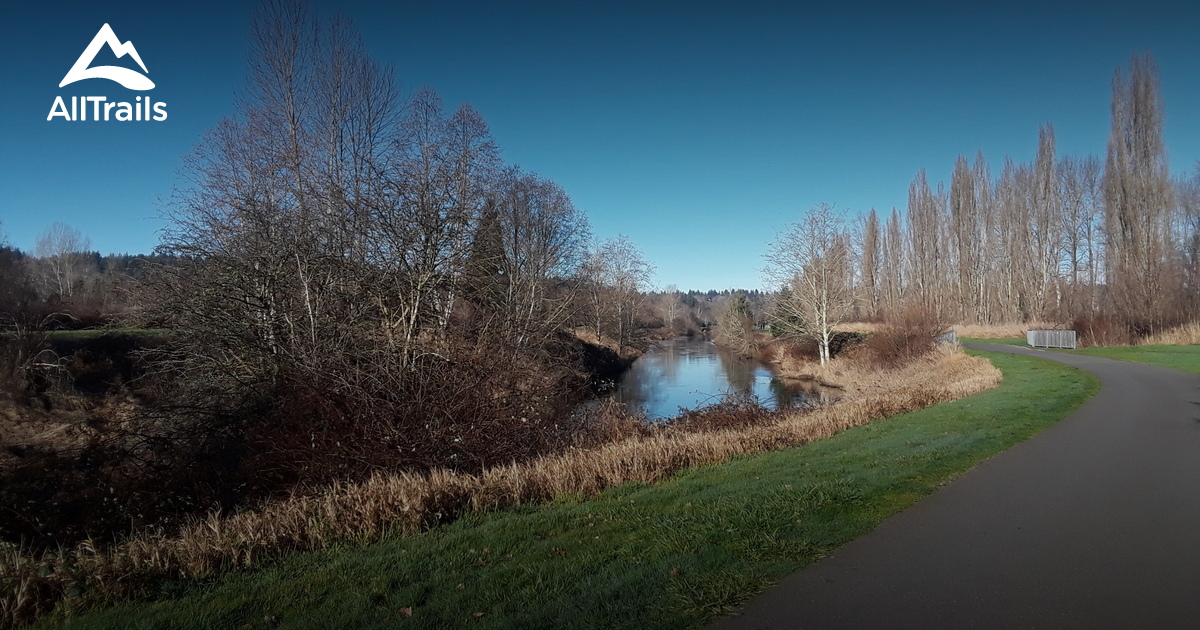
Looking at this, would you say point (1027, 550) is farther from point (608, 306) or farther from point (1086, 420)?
point (608, 306)

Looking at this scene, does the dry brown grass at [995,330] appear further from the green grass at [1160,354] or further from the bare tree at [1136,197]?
the green grass at [1160,354]

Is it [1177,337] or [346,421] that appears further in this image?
[1177,337]

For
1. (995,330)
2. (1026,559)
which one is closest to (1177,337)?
(995,330)

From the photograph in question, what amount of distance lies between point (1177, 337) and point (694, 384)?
82.2 feet

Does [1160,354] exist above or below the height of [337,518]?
below

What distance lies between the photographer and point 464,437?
35.0 feet

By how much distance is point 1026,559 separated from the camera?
494 cm

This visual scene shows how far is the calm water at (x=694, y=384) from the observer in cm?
2389

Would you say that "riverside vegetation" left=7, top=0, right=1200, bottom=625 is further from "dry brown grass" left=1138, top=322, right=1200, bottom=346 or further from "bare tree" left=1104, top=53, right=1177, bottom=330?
"bare tree" left=1104, top=53, right=1177, bottom=330

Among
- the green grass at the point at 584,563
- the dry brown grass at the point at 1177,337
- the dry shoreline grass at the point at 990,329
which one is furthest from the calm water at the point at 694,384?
the dry brown grass at the point at 1177,337

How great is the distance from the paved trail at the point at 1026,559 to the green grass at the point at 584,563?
0.28 metres

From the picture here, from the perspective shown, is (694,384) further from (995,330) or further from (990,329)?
(990,329)

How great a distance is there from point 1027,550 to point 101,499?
11515 mm

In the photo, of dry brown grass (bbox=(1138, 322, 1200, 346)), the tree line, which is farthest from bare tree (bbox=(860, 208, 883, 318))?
dry brown grass (bbox=(1138, 322, 1200, 346))
